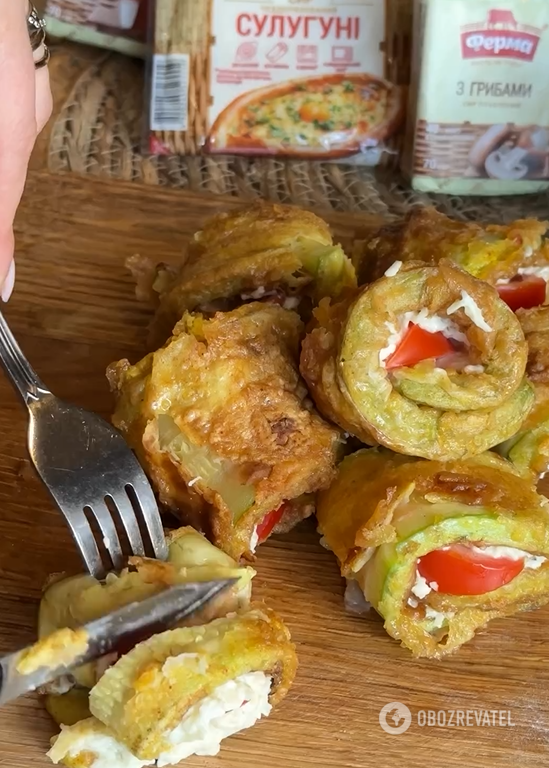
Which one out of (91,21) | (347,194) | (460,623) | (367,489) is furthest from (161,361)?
(91,21)

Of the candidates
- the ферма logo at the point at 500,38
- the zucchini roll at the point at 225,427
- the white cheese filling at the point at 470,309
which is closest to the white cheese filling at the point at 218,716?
the zucchini roll at the point at 225,427

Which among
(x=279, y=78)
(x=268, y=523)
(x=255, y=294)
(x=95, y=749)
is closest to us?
(x=95, y=749)

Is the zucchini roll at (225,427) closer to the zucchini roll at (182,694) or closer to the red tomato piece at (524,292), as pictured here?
the zucchini roll at (182,694)

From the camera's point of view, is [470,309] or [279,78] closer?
[470,309]

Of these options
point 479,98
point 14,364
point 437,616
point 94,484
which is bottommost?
point 437,616

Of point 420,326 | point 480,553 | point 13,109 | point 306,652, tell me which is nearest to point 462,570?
point 480,553

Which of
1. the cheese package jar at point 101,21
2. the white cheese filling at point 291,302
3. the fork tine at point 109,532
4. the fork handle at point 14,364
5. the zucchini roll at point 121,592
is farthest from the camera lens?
the cheese package jar at point 101,21

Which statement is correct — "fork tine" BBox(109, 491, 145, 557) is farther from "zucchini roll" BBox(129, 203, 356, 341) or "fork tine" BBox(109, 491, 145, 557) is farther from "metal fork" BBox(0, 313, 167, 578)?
"zucchini roll" BBox(129, 203, 356, 341)

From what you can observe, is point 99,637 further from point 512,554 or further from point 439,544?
point 512,554
